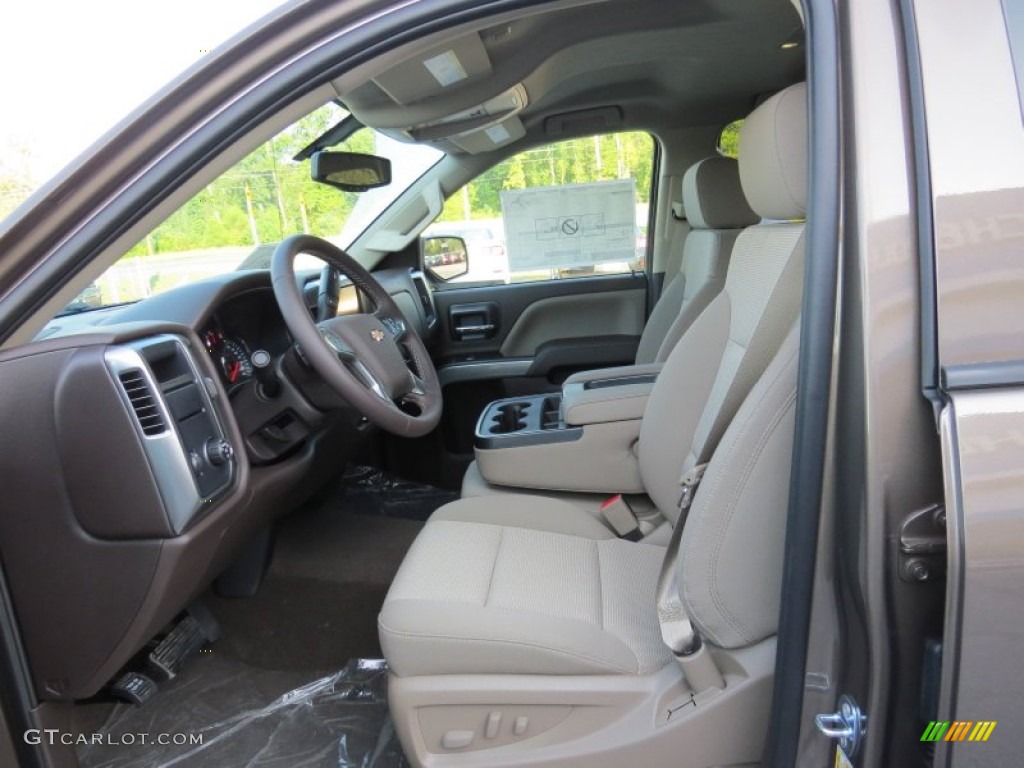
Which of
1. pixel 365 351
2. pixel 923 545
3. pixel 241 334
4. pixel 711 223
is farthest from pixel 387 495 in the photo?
pixel 923 545

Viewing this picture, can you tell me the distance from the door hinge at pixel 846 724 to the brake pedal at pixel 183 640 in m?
1.51

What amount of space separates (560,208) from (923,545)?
7.59 feet

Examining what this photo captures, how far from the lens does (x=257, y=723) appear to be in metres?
1.63

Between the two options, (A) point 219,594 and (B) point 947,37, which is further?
(A) point 219,594

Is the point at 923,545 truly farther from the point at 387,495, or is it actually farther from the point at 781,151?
the point at 387,495

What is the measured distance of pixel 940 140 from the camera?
76 centimetres

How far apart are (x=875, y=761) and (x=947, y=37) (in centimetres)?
84

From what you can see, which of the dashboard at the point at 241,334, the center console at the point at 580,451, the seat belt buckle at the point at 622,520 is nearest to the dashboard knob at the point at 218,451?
the dashboard at the point at 241,334

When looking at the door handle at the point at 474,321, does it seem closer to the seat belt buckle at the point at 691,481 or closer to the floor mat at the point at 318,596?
the floor mat at the point at 318,596

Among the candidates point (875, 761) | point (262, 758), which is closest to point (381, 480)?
point (262, 758)

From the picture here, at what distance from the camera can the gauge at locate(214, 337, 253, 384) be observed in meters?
1.62

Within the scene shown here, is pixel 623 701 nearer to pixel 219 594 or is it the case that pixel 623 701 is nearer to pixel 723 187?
pixel 219 594

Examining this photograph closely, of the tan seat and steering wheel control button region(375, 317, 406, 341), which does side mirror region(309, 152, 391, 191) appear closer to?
steering wheel control button region(375, 317, 406, 341)

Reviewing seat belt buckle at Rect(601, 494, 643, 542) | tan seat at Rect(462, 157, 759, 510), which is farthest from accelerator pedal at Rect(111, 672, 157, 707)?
tan seat at Rect(462, 157, 759, 510)
